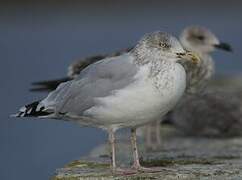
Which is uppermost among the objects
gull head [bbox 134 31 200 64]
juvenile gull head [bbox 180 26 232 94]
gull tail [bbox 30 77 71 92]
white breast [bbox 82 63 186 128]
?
juvenile gull head [bbox 180 26 232 94]

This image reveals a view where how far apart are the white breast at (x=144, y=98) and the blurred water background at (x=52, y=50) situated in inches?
150

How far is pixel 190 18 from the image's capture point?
25078 mm

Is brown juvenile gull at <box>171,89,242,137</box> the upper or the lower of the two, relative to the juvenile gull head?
lower

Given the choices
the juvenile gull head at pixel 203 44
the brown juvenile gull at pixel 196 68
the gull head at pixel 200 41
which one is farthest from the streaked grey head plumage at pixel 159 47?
the gull head at pixel 200 41

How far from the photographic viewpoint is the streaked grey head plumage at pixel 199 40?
9.28m

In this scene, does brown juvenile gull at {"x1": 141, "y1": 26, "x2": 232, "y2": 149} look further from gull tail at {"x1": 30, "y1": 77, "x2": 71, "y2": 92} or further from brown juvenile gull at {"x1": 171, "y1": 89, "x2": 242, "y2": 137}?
gull tail at {"x1": 30, "y1": 77, "x2": 71, "y2": 92}

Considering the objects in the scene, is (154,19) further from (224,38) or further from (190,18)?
(224,38)

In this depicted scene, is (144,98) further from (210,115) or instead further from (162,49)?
(210,115)

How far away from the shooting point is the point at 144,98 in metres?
5.79

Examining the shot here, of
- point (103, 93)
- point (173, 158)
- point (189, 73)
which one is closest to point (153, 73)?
→ point (103, 93)

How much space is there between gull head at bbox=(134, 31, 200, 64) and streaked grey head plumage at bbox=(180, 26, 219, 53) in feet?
10.7

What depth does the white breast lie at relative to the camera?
579 centimetres

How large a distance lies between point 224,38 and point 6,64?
15.0 feet

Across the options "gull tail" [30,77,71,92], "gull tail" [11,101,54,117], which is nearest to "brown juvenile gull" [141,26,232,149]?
"gull tail" [30,77,71,92]
